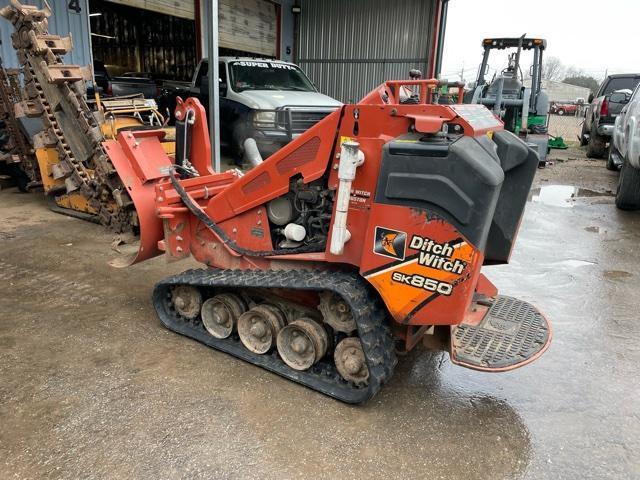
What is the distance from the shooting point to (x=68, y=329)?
13.3ft

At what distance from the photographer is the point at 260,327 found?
143 inches

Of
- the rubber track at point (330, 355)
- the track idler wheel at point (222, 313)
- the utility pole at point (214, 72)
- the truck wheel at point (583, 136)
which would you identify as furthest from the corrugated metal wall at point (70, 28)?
the truck wheel at point (583, 136)

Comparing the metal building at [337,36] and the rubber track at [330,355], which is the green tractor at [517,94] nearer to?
the metal building at [337,36]

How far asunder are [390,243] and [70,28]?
28.8ft

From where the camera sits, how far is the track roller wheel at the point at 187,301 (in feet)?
13.2

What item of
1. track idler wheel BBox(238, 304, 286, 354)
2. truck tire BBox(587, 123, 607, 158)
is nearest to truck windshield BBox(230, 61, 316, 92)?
track idler wheel BBox(238, 304, 286, 354)

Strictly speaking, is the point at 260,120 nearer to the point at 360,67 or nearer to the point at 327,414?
the point at 327,414

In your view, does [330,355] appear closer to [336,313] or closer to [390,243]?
[336,313]

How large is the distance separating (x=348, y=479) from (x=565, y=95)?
188 ft

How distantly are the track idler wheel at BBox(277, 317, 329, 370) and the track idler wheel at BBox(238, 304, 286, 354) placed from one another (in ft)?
0.35

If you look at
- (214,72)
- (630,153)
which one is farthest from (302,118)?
(630,153)

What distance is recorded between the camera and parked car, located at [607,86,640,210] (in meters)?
7.50

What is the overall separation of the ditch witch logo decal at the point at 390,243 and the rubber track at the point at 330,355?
0.29 meters

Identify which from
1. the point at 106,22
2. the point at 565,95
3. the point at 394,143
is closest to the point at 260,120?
the point at 394,143
